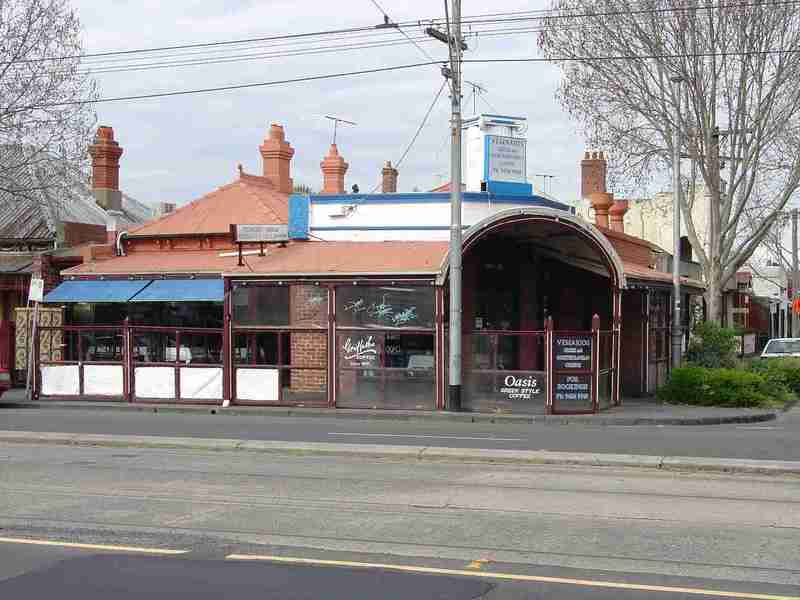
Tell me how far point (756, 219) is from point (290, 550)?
27.3 m

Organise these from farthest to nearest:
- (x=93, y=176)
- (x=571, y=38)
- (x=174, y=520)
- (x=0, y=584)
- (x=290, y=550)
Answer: (x=93, y=176), (x=571, y=38), (x=174, y=520), (x=290, y=550), (x=0, y=584)

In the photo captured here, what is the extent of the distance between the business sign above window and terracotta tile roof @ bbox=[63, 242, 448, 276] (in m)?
0.55

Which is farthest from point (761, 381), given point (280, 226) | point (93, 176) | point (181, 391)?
point (93, 176)

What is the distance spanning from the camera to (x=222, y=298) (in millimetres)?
25688

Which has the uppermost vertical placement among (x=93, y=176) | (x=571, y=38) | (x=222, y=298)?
(x=571, y=38)

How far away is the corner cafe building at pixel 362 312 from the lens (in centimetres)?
2342

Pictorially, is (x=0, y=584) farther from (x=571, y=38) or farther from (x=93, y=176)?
(x=93, y=176)

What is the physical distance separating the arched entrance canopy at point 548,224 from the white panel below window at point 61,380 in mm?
9653

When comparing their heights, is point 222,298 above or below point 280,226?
below

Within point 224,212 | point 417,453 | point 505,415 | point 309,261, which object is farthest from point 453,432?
point 224,212

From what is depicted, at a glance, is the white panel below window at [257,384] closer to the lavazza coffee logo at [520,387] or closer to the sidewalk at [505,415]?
the sidewalk at [505,415]

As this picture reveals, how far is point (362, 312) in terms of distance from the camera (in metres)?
23.9

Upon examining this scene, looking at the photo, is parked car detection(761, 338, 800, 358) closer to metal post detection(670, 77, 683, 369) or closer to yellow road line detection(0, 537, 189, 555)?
metal post detection(670, 77, 683, 369)

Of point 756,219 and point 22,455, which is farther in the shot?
point 756,219
